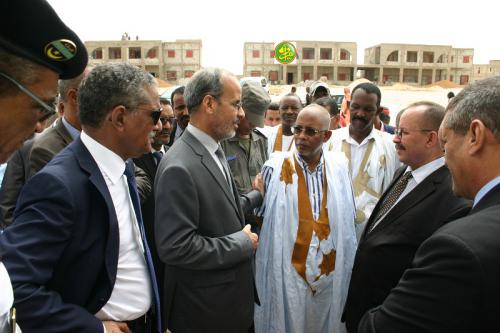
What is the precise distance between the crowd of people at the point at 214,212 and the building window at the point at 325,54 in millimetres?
60692

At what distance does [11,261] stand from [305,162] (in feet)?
7.95

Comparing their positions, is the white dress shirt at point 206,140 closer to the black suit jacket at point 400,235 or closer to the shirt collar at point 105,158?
the shirt collar at point 105,158

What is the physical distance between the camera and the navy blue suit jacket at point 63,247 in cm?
138

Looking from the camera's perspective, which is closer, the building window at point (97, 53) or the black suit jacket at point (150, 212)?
the black suit jacket at point (150, 212)

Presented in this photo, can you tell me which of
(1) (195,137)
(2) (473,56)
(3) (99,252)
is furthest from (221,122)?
(2) (473,56)

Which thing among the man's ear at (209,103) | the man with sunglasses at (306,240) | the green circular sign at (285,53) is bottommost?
the man with sunglasses at (306,240)

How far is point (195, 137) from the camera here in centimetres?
238

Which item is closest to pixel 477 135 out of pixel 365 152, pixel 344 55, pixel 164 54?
pixel 365 152

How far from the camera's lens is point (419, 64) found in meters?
60.3

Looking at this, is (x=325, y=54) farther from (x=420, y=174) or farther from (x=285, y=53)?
(x=420, y=174)

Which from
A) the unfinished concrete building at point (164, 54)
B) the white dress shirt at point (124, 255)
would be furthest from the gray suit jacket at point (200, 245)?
the unfinished concrete building at point (164, 54)

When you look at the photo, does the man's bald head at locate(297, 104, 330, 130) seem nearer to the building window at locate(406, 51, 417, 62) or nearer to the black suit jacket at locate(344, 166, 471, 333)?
the black suit jacket at locate(344, 166, 471, 333)

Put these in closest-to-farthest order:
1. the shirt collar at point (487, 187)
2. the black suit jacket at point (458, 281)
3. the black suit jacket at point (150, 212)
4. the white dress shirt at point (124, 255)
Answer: the black suit jacket at point (458, 281) < the shirt collar at point (487, 187) < the white dress shirt at point (124, 255) < the black suit jacket at point (150, 212)

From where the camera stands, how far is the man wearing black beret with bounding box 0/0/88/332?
932mm
